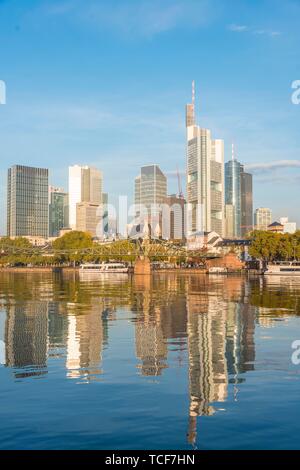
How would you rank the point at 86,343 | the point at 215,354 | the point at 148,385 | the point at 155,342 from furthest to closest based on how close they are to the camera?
the point at 155,342, the point at 86,343, the point at 215,354, the point at 148,385

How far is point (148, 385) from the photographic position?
16.5 m

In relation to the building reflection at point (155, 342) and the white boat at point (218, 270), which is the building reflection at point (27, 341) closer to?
the building reflection at point (155, 342)

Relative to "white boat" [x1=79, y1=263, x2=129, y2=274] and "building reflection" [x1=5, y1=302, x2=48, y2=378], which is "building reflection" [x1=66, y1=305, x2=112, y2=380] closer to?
"building reflection" [x1=5, y1=302, x2=48, y2=378]

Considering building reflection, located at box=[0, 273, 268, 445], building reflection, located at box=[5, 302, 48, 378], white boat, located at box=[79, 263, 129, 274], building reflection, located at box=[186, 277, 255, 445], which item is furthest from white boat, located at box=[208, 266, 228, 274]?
building reflection, located at box=[5, 302, 48, 378]

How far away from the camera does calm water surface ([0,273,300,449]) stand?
1223 centimetres

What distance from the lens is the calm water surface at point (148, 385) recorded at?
40.1ft

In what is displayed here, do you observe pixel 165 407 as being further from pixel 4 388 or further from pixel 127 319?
pixel 127 319

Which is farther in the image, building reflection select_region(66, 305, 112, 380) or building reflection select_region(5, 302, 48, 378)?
building reflection select_region(5, 302, 48, 378)

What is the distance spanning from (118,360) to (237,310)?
2024cm

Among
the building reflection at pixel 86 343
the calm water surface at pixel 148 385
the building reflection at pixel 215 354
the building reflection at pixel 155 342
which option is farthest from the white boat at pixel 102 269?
the calm water surface at pixel 148 385

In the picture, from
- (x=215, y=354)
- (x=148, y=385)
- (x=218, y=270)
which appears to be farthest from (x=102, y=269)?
(x=148, y=385)

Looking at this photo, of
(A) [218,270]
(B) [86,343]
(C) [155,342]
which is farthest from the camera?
(A) [218,270]

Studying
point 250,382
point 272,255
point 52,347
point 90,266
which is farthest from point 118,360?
point 90,266

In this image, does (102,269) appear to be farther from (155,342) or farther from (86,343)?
(86,343)
